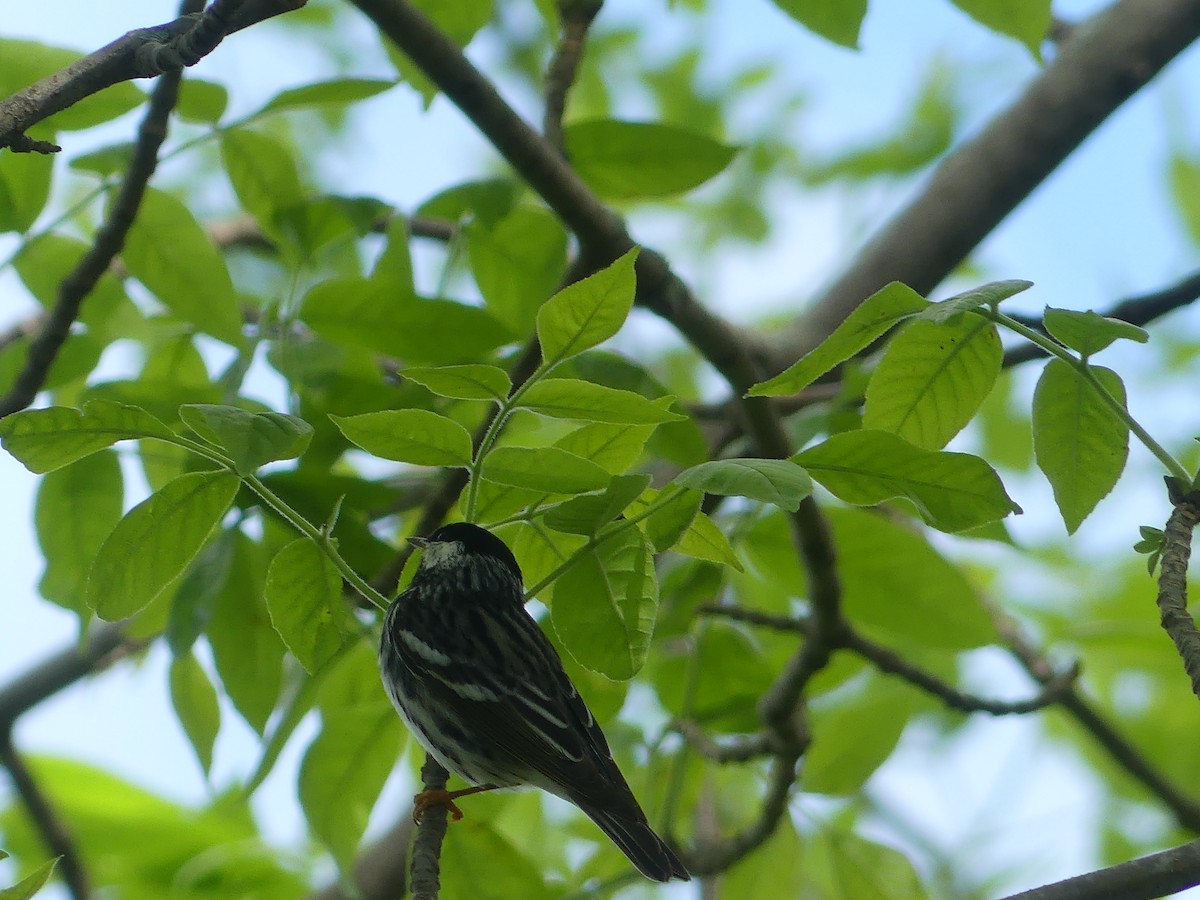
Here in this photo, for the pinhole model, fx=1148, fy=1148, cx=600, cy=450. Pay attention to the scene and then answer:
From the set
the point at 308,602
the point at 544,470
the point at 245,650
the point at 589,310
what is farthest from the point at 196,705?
the point at 589,310

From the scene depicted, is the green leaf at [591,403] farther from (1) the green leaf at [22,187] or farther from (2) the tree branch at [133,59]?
(1) the green leaf at [22,187]

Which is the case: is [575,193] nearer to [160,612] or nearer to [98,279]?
[98,279]

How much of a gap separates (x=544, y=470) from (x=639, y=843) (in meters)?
1.15

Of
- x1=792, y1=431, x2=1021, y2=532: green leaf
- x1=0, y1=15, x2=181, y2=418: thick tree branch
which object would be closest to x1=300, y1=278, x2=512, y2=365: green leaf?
x1=0, y1=15, x2=181, y2=418: thick tree branch

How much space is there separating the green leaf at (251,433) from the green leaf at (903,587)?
1686 mm

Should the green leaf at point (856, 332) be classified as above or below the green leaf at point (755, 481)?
above

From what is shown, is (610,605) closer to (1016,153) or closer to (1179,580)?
(1179,580)

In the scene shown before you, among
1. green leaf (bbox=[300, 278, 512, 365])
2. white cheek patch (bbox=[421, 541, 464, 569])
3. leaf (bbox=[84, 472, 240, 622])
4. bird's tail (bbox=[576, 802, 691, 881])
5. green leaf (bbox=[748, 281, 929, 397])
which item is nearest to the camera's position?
green leaf (bbox=[748, 281, 929, 397])

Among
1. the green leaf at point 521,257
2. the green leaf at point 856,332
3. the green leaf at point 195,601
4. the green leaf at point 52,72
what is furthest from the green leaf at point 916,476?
the green leaf at point 52,72

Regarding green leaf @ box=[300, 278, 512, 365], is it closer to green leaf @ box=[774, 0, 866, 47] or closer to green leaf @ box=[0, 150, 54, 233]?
green leaf @ box=[0, 150, 54, 233]

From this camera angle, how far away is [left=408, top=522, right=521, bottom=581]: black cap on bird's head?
3.19m

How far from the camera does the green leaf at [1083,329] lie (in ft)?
5.52

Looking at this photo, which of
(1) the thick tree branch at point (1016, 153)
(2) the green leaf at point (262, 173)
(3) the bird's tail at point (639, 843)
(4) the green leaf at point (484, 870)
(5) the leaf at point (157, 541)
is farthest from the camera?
(1) the thick tree branch at point (1016, 153)

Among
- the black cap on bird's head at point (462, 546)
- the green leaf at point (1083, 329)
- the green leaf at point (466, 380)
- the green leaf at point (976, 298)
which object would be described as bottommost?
the green leaf at point (1083, 329)
